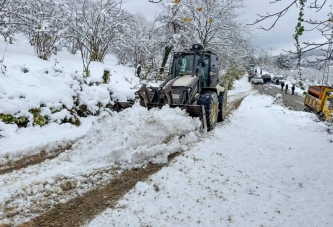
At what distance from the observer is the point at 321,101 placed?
A: 12.6 meters

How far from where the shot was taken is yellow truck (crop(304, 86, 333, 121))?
11.8m

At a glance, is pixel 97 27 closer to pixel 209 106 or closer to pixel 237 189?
pixel 209 106

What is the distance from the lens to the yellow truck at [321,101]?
38.6 feet

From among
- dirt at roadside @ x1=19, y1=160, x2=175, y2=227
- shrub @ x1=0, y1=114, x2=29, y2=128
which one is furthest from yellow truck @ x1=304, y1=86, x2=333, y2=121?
shrub @ x1=0, y1=114, x2=29, y2=128

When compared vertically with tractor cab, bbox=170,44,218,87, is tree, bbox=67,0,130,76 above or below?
above

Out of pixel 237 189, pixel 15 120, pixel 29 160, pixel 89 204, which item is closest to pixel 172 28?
pixel 15 120

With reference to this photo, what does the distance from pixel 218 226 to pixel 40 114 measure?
5562 mm

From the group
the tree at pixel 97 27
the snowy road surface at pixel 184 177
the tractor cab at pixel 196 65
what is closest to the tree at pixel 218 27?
the tree at pixel 97 27

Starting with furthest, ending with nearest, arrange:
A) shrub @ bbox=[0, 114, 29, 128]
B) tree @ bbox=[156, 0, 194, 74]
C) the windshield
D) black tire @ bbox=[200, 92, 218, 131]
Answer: tree @ bbox=[156, 0, 194, 74], the windshield, black tire @ bbox=[200, 92, 218, 131], shrub @ bbox=[0, 114, 29, 128]

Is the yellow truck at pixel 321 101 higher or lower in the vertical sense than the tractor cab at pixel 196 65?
lower

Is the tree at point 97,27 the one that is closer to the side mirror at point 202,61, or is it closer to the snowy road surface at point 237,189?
the side mirror at point 202,61

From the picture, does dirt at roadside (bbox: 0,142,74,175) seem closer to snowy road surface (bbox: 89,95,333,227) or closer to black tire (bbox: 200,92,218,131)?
snowy road surface (bbox: 89,95,333,227)

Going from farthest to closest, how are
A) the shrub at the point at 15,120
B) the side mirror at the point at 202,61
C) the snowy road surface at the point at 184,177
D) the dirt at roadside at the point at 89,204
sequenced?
the side mirror at the point at 202,61, the shrub at the point at 15,120, the snowy road surface at the point at 184,177, the dirt at roadside at the point at 89,204

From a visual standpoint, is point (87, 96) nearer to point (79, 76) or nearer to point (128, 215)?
point (79, 76)
